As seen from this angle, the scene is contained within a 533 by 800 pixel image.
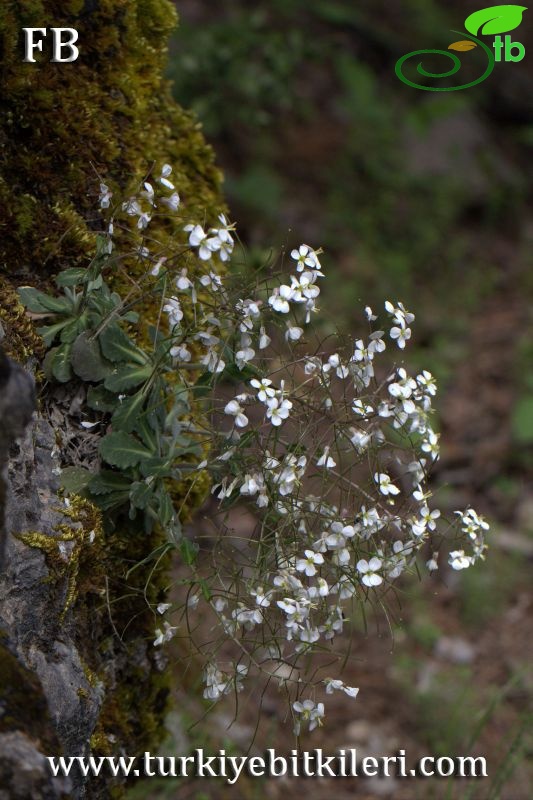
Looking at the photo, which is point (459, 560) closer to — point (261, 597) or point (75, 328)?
point (261, 597)

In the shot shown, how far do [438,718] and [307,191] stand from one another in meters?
5.08

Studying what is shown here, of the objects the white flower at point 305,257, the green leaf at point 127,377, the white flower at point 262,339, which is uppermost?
the white flower at point 305,257

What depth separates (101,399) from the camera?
2.34 m

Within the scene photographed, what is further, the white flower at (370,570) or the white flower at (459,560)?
the white flower at (459,560)

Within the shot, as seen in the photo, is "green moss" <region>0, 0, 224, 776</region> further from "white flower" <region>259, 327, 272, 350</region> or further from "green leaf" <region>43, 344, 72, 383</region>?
"white flower" <region>259, 327, 272, 350</region>

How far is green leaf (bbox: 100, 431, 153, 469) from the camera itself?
218 centimetres

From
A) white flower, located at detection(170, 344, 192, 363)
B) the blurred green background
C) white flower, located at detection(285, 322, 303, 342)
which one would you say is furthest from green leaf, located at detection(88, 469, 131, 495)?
the blurred green background

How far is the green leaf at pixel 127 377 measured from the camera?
2230 millimetres

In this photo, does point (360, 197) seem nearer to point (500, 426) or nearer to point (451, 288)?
point (451, 288)

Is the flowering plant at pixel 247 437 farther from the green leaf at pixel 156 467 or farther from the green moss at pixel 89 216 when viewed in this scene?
the green moss at pixel 89 216

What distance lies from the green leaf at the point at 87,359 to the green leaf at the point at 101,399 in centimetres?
7

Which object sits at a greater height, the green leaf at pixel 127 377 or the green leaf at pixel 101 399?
the green leaf at pixel 127 377

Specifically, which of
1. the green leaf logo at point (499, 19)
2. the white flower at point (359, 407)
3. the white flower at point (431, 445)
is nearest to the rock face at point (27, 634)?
the white flower at point (359, 407)

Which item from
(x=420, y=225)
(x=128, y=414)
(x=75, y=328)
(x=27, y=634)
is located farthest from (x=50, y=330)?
(x=420, y=225)
